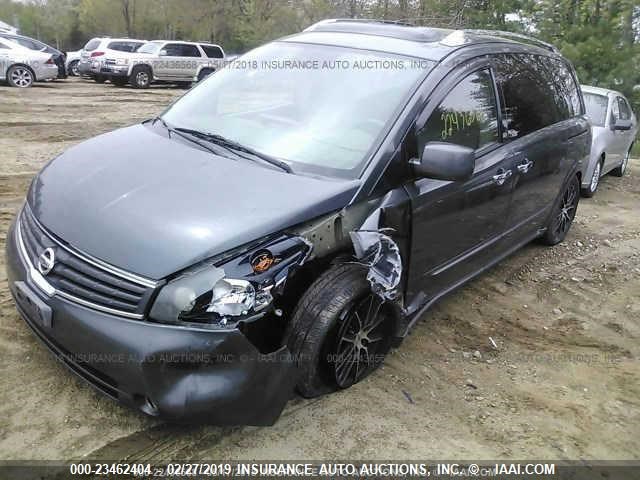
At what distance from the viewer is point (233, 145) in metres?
3.15

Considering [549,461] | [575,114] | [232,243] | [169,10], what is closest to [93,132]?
[575,114]

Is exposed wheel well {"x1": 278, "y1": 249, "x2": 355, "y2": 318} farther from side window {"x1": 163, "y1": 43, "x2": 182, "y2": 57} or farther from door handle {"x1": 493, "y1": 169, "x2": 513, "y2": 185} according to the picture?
side window {"x1": 163, "y1": 43, "x2": 182, "y2": 57}

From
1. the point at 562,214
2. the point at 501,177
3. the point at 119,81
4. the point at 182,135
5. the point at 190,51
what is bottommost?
the point at 119,81

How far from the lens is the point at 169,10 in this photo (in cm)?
4194

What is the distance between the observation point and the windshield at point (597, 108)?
825 cm

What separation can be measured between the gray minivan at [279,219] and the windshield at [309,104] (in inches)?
0.5

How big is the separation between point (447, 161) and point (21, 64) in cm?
1665

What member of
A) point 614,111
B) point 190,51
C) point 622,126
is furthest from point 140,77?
point 622,126

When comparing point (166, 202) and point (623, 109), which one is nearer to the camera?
point (166, 202)

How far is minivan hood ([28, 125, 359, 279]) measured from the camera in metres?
2.37

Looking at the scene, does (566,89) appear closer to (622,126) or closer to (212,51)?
(622,126)

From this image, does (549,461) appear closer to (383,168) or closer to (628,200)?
(383,168)

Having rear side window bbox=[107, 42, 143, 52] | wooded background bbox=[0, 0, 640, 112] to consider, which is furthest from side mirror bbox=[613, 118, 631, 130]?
rear side window bbox=[107, 42, 143, 52]

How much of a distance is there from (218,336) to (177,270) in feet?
1.03
